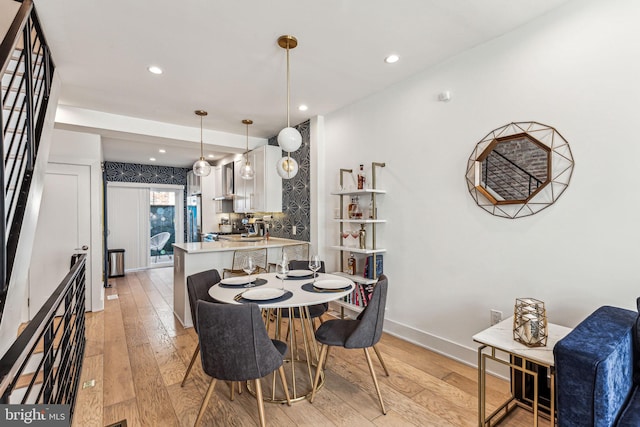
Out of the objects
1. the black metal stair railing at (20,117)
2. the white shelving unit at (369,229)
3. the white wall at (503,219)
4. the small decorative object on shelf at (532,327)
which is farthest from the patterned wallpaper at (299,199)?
the small decorative object on shelf at (532,327)

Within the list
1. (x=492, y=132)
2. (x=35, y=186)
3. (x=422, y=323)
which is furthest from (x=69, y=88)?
(x=422, y=323)

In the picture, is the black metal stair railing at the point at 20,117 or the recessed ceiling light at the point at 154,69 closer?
the black metal stair railing at the point at 20,117

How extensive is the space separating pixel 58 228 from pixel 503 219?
5295 mm

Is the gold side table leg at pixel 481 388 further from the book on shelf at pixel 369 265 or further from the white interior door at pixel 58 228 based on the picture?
A: the white interior door at pixel 58 228

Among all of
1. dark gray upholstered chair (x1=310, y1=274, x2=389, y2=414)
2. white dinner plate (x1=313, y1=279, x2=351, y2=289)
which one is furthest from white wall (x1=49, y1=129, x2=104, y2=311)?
dark gray upholstered chair (x1=310, y1=274, x2=389, y2=414)

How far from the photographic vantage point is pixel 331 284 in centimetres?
242

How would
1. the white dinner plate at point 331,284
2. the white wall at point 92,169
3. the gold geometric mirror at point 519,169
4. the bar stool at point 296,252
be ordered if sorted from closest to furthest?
1. the gold geometric mirror at point 519,169
2. the white dinner plate at point 331,284
3. the white wall at point 92,169
4. the bar stool at point 296,252

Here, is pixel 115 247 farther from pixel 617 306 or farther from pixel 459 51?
pixel 617 306

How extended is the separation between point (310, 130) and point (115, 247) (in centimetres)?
585

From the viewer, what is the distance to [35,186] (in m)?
2.05

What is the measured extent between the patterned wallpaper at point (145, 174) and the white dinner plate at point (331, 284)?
6.64 meters

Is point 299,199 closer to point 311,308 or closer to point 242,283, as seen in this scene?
point 311,308

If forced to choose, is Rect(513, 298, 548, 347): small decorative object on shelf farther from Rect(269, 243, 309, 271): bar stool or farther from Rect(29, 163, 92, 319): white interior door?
Rect(29, 163, 92, 319): white interior door

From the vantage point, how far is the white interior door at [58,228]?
4.12 meters
